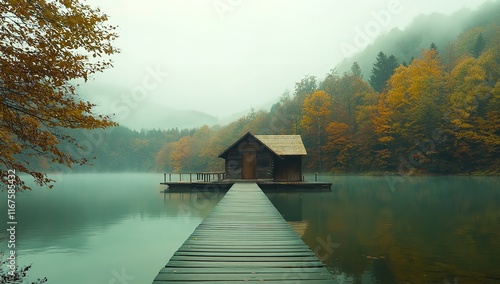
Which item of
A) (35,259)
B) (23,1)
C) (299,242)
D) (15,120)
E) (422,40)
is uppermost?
(422,40)

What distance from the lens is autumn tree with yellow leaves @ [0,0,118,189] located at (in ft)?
25.2

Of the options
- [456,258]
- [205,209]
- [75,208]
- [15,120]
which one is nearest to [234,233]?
[15,120]

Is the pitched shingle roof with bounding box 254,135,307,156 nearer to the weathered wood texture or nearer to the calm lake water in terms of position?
the weathered wood texture

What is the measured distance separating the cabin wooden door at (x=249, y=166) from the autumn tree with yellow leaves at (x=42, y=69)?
28.8 m

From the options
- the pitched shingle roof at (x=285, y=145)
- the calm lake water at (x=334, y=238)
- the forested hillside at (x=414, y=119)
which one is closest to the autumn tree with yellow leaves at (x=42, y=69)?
the calm lake water at (x=334, y=238)

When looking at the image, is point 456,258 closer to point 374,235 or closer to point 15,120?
point 374,235

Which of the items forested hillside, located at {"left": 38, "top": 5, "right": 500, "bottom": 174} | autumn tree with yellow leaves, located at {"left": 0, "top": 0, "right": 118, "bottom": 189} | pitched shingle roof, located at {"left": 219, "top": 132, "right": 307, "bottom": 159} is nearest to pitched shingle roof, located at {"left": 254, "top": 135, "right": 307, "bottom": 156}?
pitched shingle roof, located at {"left": 219, "top": 132, "right": 307, "bottom": 159}

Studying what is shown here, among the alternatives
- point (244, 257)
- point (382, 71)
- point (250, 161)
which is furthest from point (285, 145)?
point (382, 71)

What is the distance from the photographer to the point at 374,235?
50.1ft

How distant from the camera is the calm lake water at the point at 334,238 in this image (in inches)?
429

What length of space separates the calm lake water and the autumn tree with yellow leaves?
226 inches

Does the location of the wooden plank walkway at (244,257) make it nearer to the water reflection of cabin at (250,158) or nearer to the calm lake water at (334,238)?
the calm lake water at (334,238)

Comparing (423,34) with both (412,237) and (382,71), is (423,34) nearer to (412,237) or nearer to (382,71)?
(382,71)

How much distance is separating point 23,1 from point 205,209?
21167 mm
